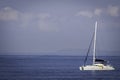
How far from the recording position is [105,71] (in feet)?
85.8

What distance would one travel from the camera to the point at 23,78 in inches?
809

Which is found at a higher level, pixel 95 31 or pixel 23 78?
pixel 95 31

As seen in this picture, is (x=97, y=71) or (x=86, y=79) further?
(x=97, y=71)

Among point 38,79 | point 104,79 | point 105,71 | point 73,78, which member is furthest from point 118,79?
point 105,71

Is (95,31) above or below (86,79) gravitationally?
above

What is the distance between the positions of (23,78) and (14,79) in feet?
1.95

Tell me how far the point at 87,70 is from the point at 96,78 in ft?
14.6

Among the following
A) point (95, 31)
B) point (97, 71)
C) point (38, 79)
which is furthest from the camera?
point (97, 71)

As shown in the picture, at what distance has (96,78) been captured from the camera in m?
21.3

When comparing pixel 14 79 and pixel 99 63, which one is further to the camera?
pixel 99 63

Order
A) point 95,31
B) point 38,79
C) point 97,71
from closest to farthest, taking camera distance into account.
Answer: point 38,79 → point 95,31 → point 97,71

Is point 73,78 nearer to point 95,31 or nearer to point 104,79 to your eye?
point 104,79

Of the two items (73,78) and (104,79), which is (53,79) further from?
(104,79)

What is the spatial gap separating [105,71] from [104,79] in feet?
18.2
